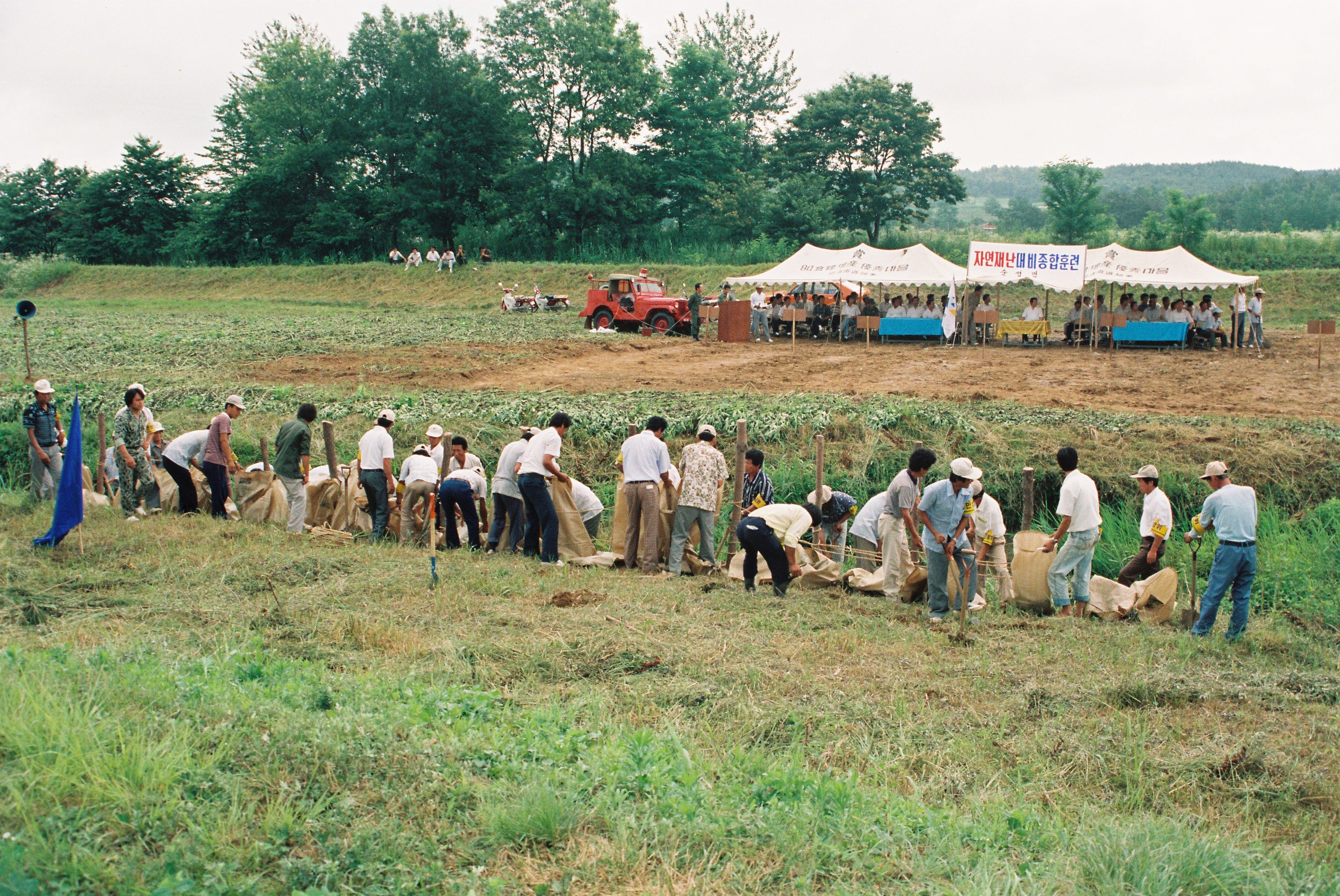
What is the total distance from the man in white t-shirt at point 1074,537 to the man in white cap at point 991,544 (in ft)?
1.51

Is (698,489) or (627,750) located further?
(698,489)

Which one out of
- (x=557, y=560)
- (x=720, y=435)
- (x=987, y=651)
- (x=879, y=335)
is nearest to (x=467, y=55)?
(x=879, y=335)

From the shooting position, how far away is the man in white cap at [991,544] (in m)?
9.79

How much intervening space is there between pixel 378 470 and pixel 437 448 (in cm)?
113

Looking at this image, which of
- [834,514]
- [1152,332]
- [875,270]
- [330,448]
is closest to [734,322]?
[875,270]

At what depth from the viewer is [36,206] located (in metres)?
62.3

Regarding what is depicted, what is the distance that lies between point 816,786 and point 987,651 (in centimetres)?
335

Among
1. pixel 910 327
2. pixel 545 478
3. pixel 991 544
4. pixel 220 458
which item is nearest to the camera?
pixel 991 544

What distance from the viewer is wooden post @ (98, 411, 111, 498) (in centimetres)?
1363

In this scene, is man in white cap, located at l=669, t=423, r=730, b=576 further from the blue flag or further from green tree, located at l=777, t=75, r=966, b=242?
green tree, located at l=777, t=75, r=966, b=242

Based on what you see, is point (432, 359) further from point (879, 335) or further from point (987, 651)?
point (987, 651)

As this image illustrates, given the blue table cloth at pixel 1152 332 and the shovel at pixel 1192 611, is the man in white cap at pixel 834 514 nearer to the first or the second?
the shovel at pixel 1192 611

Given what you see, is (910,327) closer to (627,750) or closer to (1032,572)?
(1032,572)

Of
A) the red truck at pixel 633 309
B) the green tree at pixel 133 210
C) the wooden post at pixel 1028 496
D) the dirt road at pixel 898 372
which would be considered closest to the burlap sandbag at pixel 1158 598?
the wooden post at pixel 1028 496
